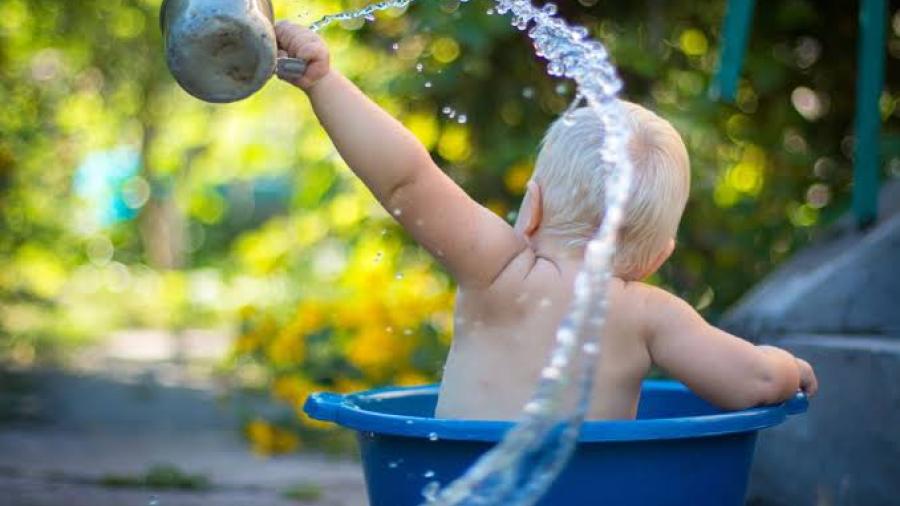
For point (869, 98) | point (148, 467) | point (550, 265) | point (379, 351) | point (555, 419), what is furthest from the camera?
point (379, 351)

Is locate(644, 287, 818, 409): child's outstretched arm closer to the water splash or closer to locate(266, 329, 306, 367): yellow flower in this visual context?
the water splash

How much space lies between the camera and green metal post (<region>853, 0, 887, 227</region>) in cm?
269

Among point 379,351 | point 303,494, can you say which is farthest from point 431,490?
point 379,351

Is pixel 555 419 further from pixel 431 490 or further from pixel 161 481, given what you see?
pixel 161 481

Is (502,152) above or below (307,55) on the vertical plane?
below

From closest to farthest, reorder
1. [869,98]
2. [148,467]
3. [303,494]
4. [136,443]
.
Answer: [869,98]
[303,494]
[148,467]
[136,443]

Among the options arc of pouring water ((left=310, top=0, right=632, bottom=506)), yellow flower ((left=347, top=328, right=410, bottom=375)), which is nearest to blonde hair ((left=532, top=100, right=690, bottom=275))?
arc of pouring water ((left=310, top=0, right=632, bottom=506))

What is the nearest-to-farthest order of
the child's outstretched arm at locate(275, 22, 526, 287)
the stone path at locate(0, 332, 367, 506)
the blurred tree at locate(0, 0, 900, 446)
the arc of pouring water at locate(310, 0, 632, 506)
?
the arc of pouring water at locate(310, 0, 632, 506) → the child's outstretched arm at locate(275, 22, 526, 287) → the stone path at locate(0, 332, 367, 506) → the blurred tree at locate(0, 0, 900, 446)

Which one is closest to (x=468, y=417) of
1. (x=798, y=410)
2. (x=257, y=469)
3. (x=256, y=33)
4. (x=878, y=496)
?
(x=798, y=410)

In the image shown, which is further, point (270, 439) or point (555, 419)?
point (270, 439)

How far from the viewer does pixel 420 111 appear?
345 centimetres

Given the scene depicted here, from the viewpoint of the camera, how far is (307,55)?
5.10ft

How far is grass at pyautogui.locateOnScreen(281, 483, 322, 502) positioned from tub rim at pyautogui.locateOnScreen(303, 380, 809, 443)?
4.19ft

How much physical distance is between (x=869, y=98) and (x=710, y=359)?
133 cm
